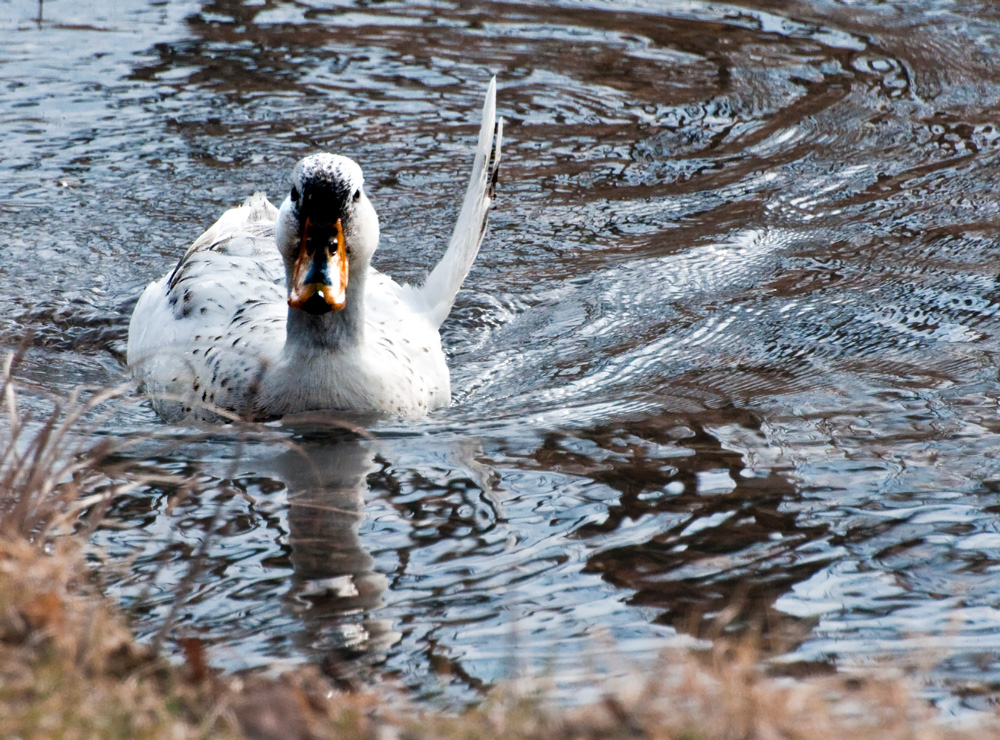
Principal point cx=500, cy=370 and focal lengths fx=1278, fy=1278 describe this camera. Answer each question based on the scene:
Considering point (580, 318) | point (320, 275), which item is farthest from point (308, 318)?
point (580, 318)

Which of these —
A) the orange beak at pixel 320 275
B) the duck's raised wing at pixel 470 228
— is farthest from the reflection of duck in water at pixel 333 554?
the duck's raised wing at pixel 470 228

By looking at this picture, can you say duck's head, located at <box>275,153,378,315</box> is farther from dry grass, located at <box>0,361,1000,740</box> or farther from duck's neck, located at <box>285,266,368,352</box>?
dry grass, located at <box>0,361,1000,740</box>

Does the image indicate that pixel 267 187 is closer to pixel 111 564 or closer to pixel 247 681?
pixel 111 564

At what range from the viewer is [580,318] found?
21.9 feet

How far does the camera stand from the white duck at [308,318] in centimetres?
513

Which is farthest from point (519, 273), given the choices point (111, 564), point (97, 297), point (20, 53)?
point (20, 53)

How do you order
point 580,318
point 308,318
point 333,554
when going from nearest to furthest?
point 333,554 < point 308,318 < point 580,318

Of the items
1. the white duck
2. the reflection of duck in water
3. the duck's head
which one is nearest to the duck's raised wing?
the white duck

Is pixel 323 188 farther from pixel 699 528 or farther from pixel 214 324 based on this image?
pixel 699 528

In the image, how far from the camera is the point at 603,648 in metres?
3.54

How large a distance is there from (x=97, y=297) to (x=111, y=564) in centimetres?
367

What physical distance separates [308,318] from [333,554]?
147 centimetres

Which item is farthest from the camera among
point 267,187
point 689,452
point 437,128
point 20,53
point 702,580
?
point 20,53

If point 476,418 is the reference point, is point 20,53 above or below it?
above
